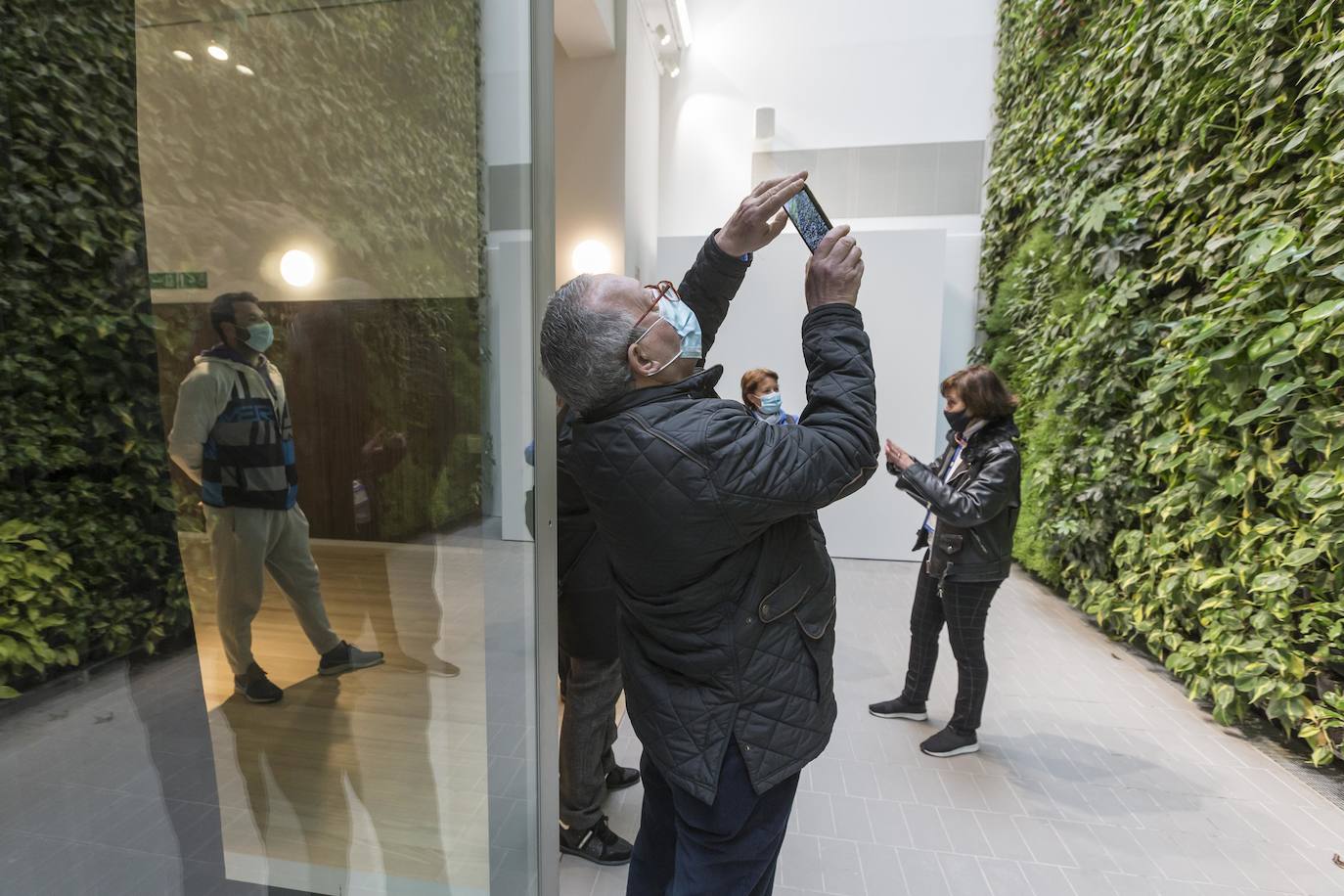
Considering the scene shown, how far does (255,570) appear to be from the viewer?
0.86 metres

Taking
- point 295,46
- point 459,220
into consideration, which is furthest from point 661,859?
point 295,46

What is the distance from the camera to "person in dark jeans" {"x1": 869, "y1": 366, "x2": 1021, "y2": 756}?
237cm

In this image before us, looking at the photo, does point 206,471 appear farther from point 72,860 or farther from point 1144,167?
point 1144,167

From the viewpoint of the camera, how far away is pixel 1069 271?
14.1ft

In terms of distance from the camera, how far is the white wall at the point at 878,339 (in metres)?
5.40

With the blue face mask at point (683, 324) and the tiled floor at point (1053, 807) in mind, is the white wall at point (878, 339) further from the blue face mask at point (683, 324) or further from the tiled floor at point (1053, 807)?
the blue face mask at point (683, 324)

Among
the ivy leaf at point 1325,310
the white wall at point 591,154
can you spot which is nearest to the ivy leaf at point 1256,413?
the ivy leaf at point 1325,310

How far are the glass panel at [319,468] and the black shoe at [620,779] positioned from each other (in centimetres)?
91

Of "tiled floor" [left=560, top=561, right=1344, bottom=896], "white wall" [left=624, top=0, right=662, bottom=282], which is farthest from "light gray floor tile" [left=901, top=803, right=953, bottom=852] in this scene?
"white wall" [left=624, top=0, right=662, bottom=282]

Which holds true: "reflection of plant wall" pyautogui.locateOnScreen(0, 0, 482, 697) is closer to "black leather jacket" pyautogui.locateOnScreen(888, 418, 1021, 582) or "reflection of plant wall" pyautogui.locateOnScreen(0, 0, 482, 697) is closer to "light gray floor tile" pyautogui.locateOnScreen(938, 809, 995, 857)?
"black leather jacket" pyautogui.locateOnScreen(888, 418, 1021, 582)

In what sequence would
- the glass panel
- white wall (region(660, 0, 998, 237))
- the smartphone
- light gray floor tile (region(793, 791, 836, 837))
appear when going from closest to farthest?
the glass panel < the smartphone < light gray floor tile (region(793, 791, 836, 837)) < white wall (region(660, 0, 998, 237))

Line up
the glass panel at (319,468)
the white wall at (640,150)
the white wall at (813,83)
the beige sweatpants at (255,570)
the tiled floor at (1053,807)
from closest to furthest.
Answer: the glass panel at (319,468), the beige sweatpants at (255,570), the tiled floor at (1053,807), the white wall at (640,150), the white wall at (813,83)

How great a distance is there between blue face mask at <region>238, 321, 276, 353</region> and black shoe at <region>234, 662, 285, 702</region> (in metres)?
0.42

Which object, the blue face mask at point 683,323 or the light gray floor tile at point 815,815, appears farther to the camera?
the light gray floor tile at point 815,815
